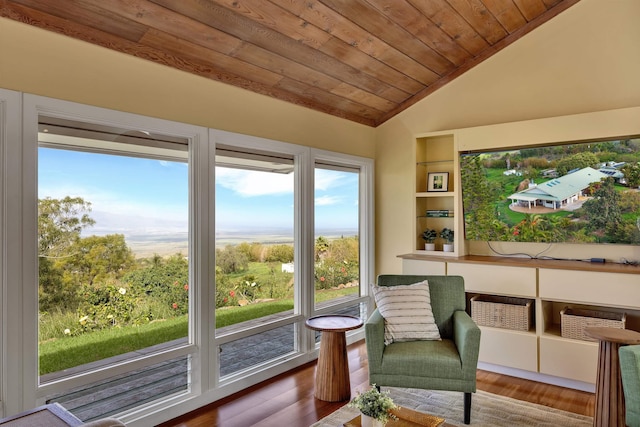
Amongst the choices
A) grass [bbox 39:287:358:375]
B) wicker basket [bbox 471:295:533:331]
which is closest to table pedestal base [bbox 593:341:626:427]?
wicker basket [bbox 471:295:533:331]

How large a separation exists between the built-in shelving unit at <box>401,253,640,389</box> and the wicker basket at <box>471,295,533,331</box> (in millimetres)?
55

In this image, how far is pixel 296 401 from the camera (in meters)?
3.23

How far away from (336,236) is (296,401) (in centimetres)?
178

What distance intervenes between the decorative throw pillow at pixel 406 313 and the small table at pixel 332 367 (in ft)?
1.03

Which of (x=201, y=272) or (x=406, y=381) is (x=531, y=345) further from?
(x=201, y=272)

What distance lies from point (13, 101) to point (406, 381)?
285 cm

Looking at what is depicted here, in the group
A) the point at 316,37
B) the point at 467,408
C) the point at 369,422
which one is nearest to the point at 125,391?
the point at 369,422

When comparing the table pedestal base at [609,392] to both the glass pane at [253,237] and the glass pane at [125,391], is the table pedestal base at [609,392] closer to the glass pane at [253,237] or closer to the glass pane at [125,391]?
the glass pane at [253,237]

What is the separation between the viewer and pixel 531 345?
3.57m

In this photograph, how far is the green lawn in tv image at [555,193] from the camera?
3.44m

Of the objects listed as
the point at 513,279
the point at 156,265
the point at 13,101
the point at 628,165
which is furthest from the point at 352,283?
the point at 13,101

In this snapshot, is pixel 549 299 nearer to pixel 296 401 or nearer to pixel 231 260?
pixel 296 401

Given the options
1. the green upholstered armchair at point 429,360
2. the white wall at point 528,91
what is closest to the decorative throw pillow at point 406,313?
the green upholstered armchair at point 429,360

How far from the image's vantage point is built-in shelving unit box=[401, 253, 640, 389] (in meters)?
3.28
